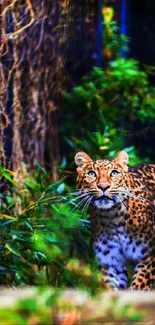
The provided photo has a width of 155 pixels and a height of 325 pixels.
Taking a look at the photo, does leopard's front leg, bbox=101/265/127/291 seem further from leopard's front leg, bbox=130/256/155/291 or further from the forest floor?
the forest floor

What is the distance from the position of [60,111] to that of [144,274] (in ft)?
8.98

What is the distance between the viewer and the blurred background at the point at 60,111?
6531 millimetres

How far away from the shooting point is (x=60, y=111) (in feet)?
29.0

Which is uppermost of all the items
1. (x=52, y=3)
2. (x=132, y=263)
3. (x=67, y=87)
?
(x=52, y=3)

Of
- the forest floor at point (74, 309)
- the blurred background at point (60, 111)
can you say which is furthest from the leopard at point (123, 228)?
the forest floor at point (74, 309)

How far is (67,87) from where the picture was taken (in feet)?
29.8

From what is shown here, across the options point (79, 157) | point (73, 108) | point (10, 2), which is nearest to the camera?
point (79, 157)

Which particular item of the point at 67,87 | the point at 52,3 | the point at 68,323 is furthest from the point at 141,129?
the point at 68,323

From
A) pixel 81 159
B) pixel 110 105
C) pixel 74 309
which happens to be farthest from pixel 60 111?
pixel 74 309

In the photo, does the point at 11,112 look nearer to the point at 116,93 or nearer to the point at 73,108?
the point at 73,108

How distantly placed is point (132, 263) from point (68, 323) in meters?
3.80

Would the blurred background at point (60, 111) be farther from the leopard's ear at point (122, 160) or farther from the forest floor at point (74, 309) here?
the forest floor at point (74, 309)

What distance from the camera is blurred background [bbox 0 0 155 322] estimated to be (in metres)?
6.53

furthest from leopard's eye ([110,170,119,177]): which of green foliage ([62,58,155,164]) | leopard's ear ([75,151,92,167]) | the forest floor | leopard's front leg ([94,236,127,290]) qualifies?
the forest floor
